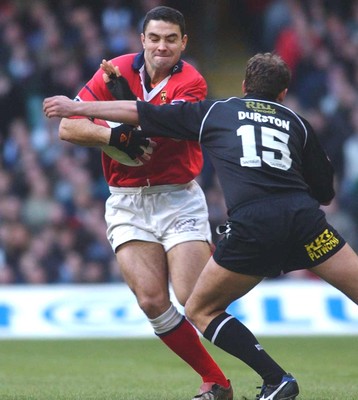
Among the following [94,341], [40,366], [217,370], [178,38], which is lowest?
[94,341]

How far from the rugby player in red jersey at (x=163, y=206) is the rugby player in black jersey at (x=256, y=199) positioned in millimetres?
484

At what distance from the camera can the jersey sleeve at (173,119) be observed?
6.40 meters

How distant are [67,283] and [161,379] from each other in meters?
5.55

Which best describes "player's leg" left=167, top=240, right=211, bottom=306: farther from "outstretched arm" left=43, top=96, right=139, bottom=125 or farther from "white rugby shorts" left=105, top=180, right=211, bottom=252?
"outstretched arm" left=43, top=96, right=139, bottom=125

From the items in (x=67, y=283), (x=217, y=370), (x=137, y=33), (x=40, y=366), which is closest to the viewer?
(x=217, y=370)

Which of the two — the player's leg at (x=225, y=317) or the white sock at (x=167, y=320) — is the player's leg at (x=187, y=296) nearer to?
the white sock at (x=167, y=320)

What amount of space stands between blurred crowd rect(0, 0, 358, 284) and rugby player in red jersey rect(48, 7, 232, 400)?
6809mm

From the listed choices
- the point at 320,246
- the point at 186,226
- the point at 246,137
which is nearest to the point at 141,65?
the point at 186,226

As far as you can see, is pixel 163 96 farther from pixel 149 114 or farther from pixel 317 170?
pixel 317 170

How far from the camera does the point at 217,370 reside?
7.05m

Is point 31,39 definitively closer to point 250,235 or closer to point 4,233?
point 4,233

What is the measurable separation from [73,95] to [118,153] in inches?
335

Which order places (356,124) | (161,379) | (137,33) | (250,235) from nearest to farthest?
(250,235) → (161,379) → (356,124) → (137,33)

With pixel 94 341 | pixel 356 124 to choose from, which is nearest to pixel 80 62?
pixel 356 124
